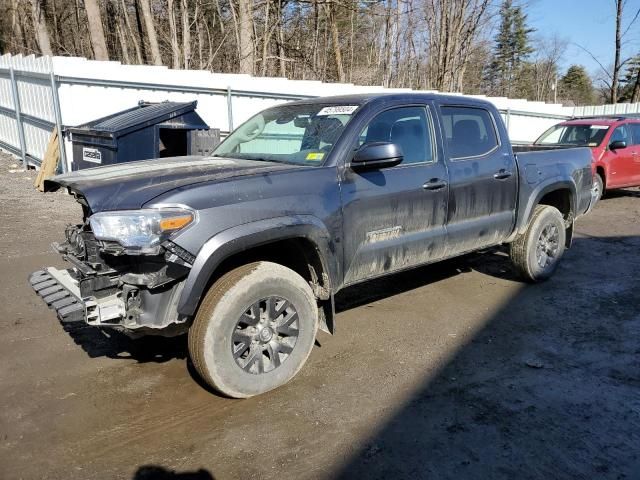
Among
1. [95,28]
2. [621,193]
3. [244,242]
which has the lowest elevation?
[621,193]

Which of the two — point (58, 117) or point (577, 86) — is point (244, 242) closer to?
point (58, 117)

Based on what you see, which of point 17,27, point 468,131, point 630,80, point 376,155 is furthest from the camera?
point 630,80

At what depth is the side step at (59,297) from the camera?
9.73ft

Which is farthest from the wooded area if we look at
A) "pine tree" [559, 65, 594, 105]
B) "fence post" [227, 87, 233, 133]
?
"pine tree" [559, 65, 594, 105]

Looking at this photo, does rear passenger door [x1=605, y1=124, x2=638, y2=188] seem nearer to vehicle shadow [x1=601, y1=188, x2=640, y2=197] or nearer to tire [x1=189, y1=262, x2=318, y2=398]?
vehicle shadow [x1=601, y1=188, x2=640, y2=197]

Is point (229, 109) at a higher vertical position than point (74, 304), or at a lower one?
higher

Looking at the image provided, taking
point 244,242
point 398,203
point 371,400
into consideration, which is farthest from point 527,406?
point 244,242

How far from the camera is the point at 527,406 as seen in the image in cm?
327

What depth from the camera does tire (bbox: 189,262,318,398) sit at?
3.12 meters

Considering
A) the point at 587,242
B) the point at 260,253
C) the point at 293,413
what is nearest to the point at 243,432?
the point at 293,413

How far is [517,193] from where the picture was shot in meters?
5.12

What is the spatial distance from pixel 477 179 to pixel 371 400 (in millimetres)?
2314

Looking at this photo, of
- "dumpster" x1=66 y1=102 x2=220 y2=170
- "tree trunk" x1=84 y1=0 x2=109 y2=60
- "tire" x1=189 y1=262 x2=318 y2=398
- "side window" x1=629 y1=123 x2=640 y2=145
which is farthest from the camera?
"tree trunk" x1=84 y1=0 x2=109 y2=60

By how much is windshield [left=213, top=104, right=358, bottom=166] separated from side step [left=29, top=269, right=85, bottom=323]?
165cm
